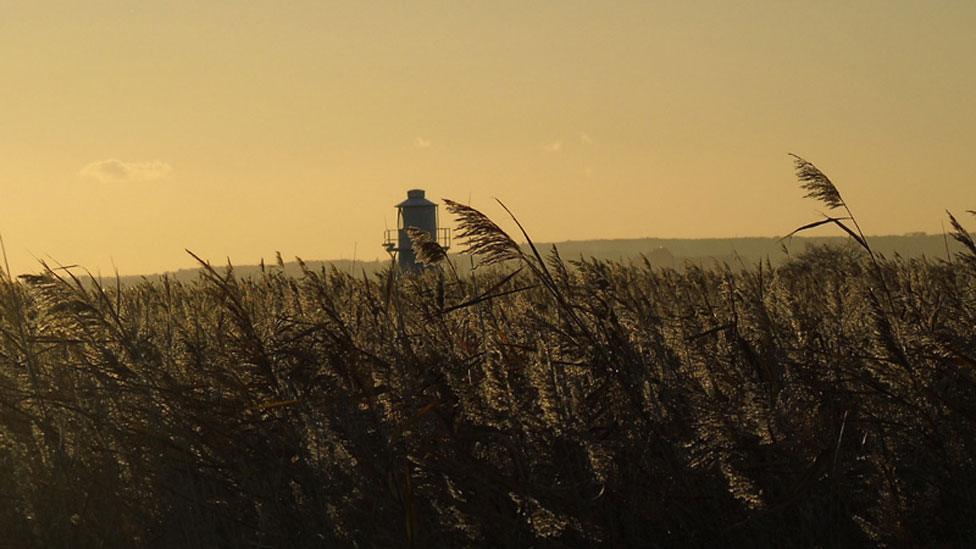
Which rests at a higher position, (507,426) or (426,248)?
(426,248)

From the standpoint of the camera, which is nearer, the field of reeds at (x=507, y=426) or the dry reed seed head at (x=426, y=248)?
the field of reeds at (x=507, y=426)

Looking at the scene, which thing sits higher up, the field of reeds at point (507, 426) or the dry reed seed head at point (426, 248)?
the dry reed seed head at point (426, 248)

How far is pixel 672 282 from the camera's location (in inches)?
378

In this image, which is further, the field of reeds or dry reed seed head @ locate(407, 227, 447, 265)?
dry reed seed head @ locate(407, 227, 447, 265)

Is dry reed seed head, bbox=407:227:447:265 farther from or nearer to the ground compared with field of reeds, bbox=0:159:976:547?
farther from the ground

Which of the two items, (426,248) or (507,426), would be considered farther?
(426,248)

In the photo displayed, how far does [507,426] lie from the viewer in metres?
4.26

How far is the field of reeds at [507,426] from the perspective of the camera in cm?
400

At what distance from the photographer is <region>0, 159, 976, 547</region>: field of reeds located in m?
4.00

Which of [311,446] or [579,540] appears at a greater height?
[311,446]

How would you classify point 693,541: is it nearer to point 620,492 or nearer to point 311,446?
point 620,492

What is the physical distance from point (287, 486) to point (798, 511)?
214cm

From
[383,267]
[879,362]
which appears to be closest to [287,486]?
[879,362]

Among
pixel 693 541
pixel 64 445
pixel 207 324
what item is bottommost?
pixel 693 541
